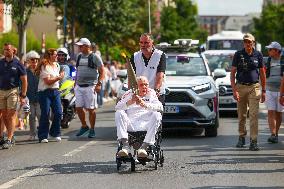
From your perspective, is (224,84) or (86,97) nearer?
(86,97)

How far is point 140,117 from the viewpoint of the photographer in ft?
40.6

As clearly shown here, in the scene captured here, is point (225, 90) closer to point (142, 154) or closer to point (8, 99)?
point (8, 99)

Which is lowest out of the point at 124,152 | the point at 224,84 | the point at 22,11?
the point at 224,84

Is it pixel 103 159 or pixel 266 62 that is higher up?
pixel 266 62

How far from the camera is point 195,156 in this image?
14.2 metres

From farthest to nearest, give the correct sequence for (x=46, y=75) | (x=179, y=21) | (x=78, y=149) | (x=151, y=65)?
(x=179, y=21) < (x=46, y=75) < (x=78, y=149) < (x=151, y=65)

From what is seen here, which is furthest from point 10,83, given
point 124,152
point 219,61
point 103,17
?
point 103,17

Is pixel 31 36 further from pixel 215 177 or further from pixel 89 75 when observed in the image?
pixel 215 177

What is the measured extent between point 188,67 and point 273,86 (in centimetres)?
297

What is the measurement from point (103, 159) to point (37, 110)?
4.93 m

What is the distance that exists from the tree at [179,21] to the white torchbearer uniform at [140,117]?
74.1m

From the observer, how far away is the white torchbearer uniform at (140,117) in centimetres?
1214

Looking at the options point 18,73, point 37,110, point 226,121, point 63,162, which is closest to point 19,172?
point 63,162

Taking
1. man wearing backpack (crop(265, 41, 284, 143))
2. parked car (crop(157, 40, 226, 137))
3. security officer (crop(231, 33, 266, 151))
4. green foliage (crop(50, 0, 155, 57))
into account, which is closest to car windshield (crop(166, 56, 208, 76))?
parked car (crop(157, 40, 226, 137))
